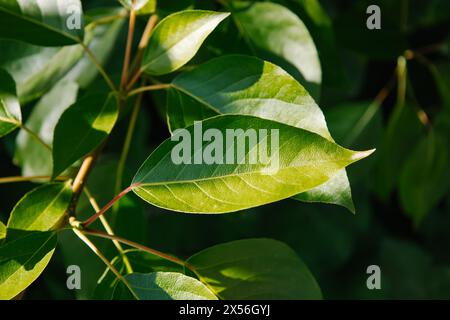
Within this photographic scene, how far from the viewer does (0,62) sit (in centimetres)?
90

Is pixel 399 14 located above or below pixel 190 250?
above

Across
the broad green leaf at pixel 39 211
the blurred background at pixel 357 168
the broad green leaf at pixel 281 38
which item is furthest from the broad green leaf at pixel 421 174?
the broad green leaf at pixel 39 211

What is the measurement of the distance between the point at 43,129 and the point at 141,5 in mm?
354

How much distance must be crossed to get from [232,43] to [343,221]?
0.95 meters

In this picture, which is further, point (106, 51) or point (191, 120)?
point (106, 51)

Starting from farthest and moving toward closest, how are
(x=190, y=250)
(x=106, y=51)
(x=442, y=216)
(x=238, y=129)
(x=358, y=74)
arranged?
(x=442, y=216) → (x=190, y=250) → (x=358, y=74) → (x=106, y=51) → (x=238, y=129)

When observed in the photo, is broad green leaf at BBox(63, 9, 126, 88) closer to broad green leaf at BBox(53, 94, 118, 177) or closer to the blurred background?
the blurred background

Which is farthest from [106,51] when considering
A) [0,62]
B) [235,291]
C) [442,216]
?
[442,216]

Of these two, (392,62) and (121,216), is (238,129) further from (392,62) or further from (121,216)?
(392,62)

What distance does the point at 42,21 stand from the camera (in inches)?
29.7

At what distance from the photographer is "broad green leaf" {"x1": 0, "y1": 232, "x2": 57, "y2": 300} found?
616mm

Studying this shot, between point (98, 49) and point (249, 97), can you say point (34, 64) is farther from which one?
point (249, 97)

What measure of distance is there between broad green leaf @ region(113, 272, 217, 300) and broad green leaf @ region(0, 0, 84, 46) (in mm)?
317

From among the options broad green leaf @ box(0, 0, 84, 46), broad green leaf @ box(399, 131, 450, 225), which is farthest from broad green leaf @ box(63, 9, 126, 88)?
broad green leaf @ box(399, 131, 450, 225)
